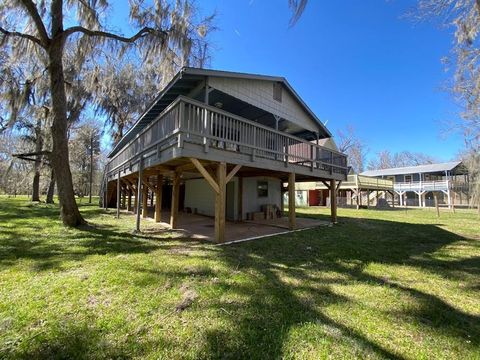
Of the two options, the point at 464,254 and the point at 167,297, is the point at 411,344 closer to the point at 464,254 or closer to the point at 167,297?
the point at 167,297

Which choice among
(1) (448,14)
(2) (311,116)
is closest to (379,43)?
(2) (311,116)

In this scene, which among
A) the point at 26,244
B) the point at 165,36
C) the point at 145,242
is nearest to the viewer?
the point at 26,244

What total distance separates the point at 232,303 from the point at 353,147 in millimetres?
44179

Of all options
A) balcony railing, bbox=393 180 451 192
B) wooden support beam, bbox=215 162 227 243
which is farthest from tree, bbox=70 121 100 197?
balcony railing, bbox=393 180 451 192

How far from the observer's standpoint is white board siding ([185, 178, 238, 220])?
11062 millimetres

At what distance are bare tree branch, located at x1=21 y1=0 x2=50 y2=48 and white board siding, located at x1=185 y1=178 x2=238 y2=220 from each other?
7.87 metres

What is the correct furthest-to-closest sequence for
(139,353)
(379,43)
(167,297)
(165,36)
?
(379,43), (165,36), (167,297), (139,353)

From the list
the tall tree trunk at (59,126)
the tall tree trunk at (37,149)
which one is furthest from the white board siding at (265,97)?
the tall tree trunk at (37,149)

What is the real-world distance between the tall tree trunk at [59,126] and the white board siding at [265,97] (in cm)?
494

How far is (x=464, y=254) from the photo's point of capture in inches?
230

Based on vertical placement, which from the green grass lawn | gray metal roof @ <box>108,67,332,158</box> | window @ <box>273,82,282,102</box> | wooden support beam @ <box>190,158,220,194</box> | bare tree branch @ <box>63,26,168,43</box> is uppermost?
bare tree branch @ <box>63,26,168,43</box>

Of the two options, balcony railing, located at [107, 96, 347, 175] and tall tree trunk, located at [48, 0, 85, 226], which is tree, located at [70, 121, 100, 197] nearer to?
tall tree trunk, located at [48, 0, 85, 226]

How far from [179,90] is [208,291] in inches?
277

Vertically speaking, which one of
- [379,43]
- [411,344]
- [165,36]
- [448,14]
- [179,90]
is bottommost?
[411,344]
